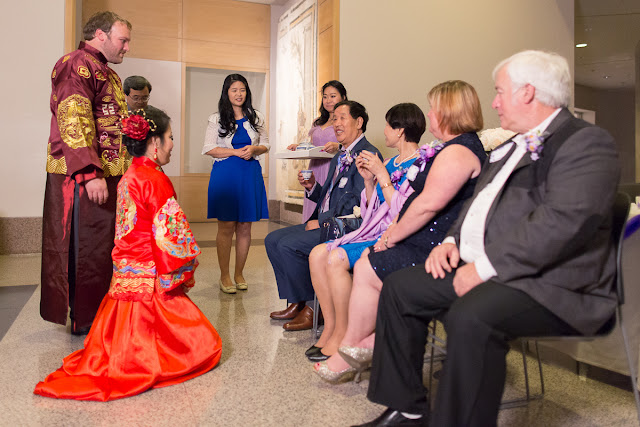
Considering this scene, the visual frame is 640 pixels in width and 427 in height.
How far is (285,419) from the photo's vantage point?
1850 millimetres

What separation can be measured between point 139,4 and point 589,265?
26.4 feet

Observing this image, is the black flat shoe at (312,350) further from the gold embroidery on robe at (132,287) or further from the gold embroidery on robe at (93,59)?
the gold embroidery on robe at (93,59)

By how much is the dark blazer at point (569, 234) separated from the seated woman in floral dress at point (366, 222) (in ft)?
2.73

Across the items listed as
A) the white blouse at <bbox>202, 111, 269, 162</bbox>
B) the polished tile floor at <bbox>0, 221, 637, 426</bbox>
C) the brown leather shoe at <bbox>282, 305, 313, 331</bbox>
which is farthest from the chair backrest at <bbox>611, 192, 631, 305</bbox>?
the white blouse at <bbox>202, 111, 269, 162</bbox>

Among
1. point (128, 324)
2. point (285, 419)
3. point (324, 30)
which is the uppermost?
point (324, 30)

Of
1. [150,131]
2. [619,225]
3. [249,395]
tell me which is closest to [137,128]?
[150,131]

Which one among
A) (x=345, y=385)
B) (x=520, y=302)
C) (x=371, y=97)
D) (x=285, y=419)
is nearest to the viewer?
(x=520, y=302)

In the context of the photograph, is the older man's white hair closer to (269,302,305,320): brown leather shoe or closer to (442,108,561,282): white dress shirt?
(442,108,561,282): white dress shirt

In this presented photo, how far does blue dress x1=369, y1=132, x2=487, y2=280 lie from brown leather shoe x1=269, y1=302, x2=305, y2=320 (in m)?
1.28

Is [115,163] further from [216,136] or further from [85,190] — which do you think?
[216,136]

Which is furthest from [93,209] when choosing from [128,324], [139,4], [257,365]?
[139,4]

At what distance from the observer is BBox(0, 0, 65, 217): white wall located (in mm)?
5152

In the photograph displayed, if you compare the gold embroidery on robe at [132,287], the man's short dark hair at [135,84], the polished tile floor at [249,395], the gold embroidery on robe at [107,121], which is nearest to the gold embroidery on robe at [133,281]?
the gold embroidery on robe at [132,287]

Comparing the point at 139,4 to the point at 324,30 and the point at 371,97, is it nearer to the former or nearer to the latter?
the point at 324,30
